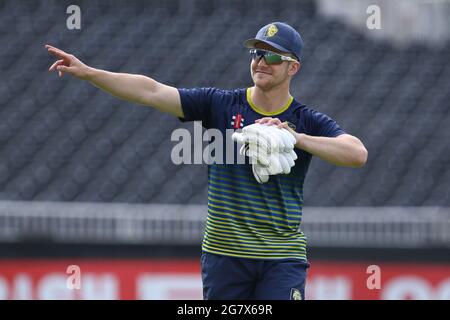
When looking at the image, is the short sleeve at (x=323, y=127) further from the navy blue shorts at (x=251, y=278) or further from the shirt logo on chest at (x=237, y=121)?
the navy blue shorts at (x=251, y=278)

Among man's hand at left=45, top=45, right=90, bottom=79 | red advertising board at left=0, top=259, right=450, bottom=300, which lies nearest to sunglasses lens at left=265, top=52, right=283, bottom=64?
man's hand at left=45, top=45, right=90, bottom=79

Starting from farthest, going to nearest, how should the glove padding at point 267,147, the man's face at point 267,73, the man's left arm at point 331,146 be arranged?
1. the man's face at point 267,73
2. the man's left arm at point 331,146
3. the glove padding at point 267,147

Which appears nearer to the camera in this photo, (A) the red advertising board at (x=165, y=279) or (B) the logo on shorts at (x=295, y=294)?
(B) the logo on shorts at (x=295, y=294)

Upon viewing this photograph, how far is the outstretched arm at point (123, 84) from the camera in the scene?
529 centimetres

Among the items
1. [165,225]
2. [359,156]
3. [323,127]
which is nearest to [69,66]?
[323,127]

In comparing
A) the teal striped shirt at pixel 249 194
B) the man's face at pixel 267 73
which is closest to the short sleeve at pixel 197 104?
the teal striped shirt at pixel 249 194

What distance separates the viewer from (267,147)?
4.98 metres

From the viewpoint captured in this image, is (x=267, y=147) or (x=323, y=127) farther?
(x=323, y=127)

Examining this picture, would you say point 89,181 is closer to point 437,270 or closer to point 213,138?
point 437,270

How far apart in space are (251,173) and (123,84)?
87cm

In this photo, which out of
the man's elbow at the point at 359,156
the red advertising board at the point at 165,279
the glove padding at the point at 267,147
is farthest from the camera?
the red advertising board at the point at 165,279

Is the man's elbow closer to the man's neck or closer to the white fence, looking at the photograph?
the man's neck

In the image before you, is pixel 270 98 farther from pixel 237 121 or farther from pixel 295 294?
pixel 295 294
